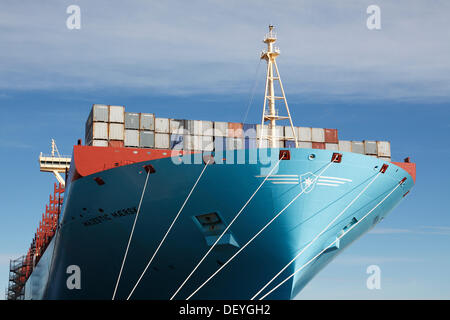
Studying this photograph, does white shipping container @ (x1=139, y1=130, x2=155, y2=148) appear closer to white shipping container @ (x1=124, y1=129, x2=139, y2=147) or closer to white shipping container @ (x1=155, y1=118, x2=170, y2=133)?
white shipping container @ (x1=124, y1=129, x2=139, y2=147)

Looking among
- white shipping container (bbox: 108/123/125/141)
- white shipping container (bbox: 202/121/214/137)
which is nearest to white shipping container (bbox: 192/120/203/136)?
white shipping container (bbox: 202/121/214/137)

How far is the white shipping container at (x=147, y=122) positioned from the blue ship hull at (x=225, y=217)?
4.39 m

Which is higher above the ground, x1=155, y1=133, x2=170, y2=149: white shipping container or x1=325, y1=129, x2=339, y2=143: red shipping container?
x1=325, y1=129, x2=339, y2=143: red shipping container

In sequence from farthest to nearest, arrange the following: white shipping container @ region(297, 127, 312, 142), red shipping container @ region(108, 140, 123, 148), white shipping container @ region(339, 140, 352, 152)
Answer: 1. white shipping container @ region(339, 140, 352, 152)
2. white shipping container @ region(297, 127, 312, 142)
3. red shipping container @ region(108, 140, 123, 148)

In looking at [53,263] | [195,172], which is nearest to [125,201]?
[195,172]

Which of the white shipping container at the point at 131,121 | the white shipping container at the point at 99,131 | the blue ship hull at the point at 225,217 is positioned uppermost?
the white shipping container at the point at 131,121

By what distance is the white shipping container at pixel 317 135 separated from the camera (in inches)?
1038

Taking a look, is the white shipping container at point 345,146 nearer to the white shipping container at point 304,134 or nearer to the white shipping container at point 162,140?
the white shipping container at point 304,134

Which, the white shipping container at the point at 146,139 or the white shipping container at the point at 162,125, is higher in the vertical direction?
the white shipping container at the point at 162,125

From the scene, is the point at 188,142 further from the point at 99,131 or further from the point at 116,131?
the point at 99,131

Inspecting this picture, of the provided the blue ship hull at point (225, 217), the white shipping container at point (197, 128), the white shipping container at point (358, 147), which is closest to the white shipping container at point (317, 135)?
the white shipping container at point (358, 147)

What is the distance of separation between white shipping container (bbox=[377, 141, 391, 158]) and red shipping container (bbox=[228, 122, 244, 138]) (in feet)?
23.7

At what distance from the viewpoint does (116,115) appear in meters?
24.6

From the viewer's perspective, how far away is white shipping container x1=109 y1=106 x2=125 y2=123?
24578mm
